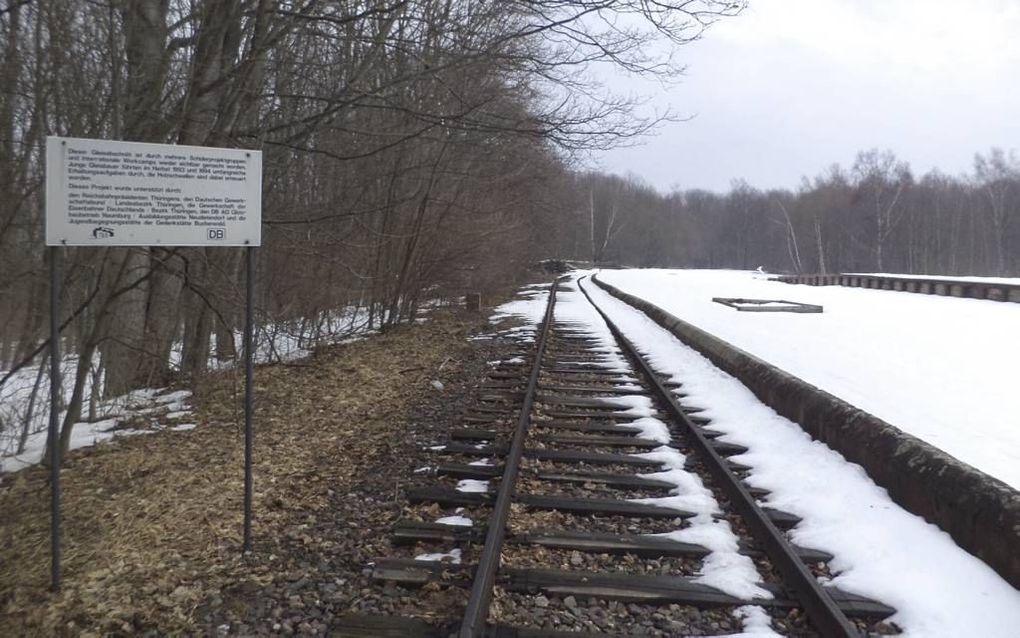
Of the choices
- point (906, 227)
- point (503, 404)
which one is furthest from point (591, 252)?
point (503, 404)

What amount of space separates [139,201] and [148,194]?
7 cm

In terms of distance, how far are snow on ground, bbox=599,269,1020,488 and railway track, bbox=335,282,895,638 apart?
2.26 meters

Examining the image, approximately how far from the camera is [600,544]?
4707 mm

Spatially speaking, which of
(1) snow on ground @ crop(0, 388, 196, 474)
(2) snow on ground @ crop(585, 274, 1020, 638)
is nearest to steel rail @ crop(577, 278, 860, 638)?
(2) snow on ground @ crop(585, 274, 1020, 638)

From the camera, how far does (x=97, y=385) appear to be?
8586 millimetres

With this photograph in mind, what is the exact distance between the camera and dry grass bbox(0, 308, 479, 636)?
4.02m

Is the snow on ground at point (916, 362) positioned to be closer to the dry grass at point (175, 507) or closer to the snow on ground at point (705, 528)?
the snow on ground at point (705, 528)

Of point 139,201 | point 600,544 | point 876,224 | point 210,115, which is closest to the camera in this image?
point 139,201

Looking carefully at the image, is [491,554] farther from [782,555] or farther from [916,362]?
[916,362]

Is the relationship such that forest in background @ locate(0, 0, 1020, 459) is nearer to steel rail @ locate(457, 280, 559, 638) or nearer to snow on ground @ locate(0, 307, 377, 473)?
snow on ground @ locate(0, 307, 377, 473)

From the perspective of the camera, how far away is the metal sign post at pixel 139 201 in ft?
13.5

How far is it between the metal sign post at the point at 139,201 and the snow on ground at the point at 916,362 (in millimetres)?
6029

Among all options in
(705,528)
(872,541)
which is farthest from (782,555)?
(872,541)

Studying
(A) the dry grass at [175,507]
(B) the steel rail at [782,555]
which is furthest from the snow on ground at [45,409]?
(B) the steel rail at [782,555]
